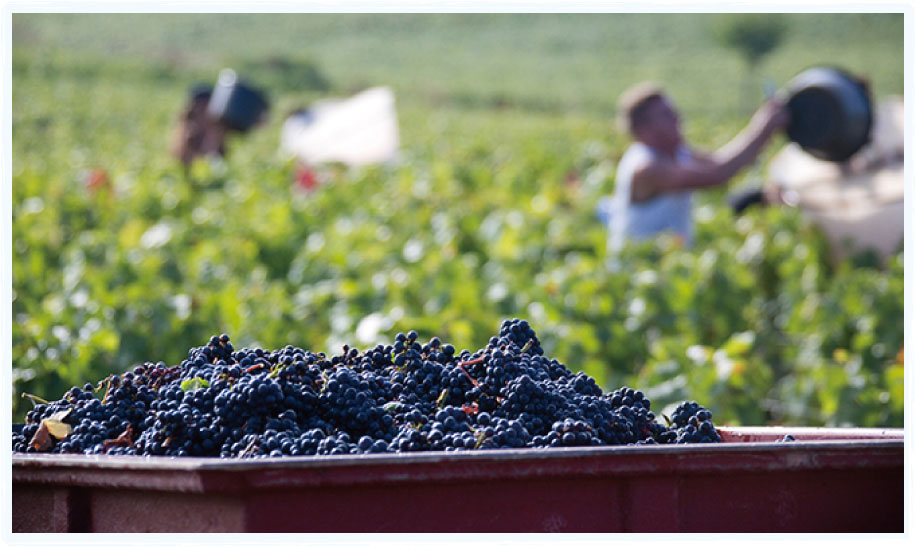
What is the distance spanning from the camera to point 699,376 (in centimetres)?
430

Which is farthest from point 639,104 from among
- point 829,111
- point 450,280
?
point 450,280

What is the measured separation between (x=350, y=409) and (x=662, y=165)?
4.08 m

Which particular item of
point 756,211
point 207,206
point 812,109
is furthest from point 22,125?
point 812,109

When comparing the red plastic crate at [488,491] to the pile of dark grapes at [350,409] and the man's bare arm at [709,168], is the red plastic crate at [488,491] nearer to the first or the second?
the pile of dark grapes at [350,409]

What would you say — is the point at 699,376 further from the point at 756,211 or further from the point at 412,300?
the point at 756,211

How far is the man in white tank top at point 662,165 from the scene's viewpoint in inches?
225

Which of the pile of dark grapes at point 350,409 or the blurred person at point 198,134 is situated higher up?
the blurred person at point 198,134

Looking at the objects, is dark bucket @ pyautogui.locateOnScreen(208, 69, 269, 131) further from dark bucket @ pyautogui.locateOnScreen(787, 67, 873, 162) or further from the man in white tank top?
dark bucket @ pyautogui.locateOnScreen(787, 67, 873, 162)

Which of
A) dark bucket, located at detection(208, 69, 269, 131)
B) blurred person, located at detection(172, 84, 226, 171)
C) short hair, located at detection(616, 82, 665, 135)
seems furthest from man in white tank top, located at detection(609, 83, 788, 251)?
blurred person, located at detection(172, 84, 226, 171)

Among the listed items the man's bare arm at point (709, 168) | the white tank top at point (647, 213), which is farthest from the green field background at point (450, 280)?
Result: the man's bare arm at point (709, 168)

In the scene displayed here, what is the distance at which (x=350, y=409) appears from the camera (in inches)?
72.4

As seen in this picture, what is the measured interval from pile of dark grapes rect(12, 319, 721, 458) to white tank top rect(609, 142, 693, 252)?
3.91 m

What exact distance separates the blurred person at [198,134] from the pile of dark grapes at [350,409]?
8.97 metres

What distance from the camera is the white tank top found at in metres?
5.98
